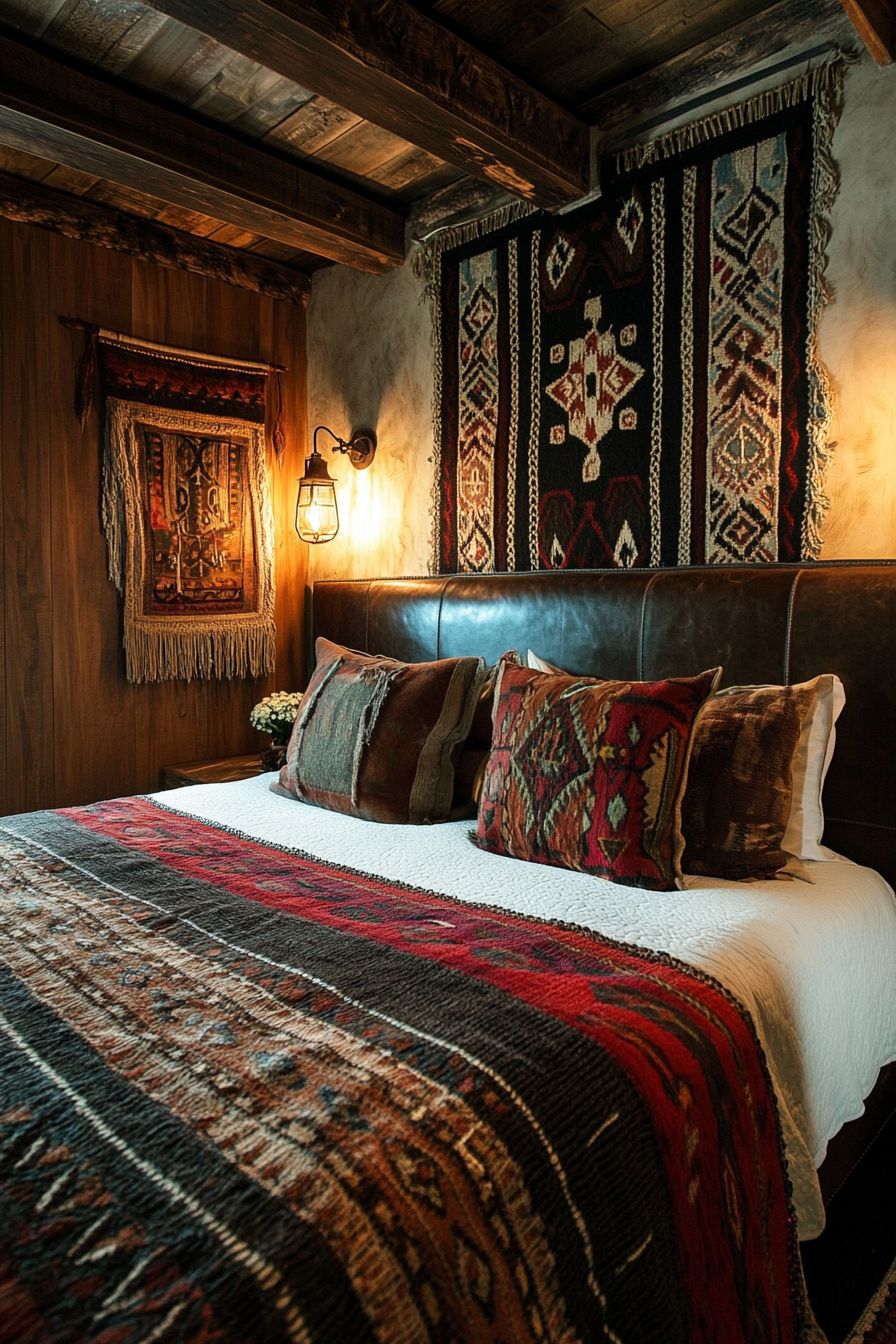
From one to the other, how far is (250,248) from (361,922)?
2.73m

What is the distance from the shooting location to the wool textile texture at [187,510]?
2.88 metres

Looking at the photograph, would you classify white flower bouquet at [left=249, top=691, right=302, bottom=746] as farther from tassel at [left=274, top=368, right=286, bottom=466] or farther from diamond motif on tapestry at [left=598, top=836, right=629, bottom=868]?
diamond motif on tapestry at [left=598, top=836, right=629, bottom=868]

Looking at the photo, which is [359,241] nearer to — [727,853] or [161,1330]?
[727,853]

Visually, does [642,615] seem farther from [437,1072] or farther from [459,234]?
[459,234]

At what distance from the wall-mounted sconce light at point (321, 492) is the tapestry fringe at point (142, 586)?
0.22m

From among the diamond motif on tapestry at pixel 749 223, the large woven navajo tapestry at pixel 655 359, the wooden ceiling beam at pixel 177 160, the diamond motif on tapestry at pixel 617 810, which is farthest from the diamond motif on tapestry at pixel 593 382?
the diamond motif on tapestry at pixel 617 810

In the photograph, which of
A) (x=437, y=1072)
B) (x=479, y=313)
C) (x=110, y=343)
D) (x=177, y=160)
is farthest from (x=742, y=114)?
(x=437, y=1072)

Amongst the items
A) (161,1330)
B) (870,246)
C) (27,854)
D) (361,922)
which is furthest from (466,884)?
(870,246)

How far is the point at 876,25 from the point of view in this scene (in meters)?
1.69

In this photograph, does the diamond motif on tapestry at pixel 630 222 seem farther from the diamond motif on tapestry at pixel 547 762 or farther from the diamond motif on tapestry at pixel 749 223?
the diamond motif on tapestry at pixel 547 762

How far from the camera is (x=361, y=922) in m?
1.34

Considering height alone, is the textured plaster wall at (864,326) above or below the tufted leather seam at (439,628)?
above

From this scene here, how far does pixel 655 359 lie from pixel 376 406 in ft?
3.88

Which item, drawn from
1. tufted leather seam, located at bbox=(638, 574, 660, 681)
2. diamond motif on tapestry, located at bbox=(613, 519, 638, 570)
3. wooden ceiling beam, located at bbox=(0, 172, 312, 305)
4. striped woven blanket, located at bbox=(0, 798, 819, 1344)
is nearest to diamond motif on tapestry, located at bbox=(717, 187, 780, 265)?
diamond motif on tapestry, located at bbox=(613, 519, 638, 570)
